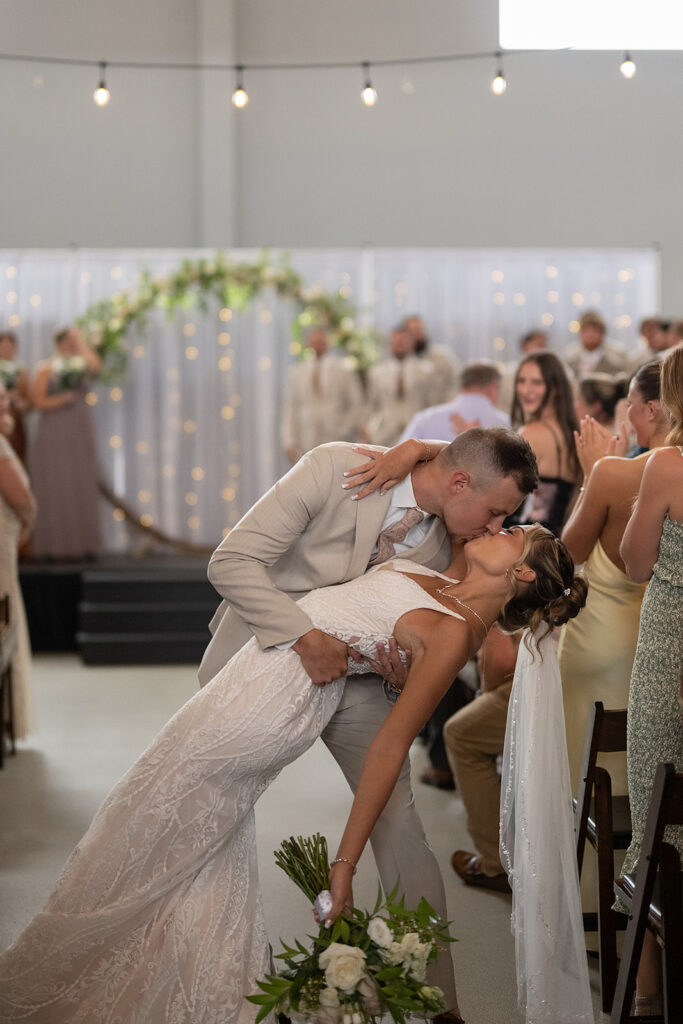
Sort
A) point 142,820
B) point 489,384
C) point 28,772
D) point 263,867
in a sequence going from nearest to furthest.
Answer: point 142,820, point 263,867, point 28,772, point 489,384

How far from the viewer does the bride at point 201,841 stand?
260 centimetres

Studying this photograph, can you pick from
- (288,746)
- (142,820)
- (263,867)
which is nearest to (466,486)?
(288,746)

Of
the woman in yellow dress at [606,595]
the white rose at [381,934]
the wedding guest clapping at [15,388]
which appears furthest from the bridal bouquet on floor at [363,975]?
the wedding guest clapping at [15,388]

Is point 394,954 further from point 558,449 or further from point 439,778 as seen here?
point 439,778

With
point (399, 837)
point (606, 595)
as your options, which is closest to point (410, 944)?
point (399, 837)

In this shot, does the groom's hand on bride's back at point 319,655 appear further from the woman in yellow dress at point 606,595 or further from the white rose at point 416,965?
the woman in yellow dress at point 606,595

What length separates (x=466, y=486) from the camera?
2.62 meters

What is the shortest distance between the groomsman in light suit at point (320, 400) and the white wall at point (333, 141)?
1.80 meters

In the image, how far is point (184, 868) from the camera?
264 centimetres

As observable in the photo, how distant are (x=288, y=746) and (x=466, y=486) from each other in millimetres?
685

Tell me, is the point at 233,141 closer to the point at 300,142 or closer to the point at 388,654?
the point at 300,142

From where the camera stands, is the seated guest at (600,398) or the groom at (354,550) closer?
the groom at (354,550)

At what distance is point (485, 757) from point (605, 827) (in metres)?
0.99

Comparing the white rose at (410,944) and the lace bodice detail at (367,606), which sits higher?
the lace bodice detail at (367,606)
